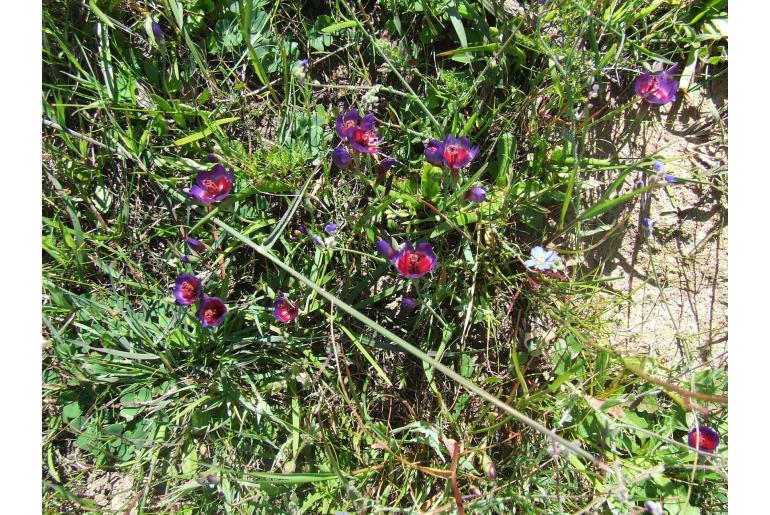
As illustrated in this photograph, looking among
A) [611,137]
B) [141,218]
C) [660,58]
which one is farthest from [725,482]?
[141,218]

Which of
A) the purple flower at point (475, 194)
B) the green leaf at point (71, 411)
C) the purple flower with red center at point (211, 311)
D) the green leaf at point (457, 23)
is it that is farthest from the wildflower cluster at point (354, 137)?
the green leaf at point (71, 411)

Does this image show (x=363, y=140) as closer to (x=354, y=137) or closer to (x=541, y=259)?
(x=354, y=137)

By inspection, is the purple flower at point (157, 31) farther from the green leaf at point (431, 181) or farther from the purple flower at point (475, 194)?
the purple flower at point (475, 194)

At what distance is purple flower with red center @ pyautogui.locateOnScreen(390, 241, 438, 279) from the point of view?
6.09 ft

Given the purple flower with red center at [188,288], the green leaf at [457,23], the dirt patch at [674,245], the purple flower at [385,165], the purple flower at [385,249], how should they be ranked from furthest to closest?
the dirt patch at [674,245], the green leaf at [457,23], the purple flower with red center at [188,288], the purple flower at [385,165], the purple flower at [385,249]

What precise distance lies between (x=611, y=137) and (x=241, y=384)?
1806 mm

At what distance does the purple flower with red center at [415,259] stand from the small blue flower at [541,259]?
0.39 m

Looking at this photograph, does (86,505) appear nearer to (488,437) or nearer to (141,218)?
(141,218)

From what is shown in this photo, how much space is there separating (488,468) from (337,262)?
3.10 feet

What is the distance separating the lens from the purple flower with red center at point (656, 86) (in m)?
2.09

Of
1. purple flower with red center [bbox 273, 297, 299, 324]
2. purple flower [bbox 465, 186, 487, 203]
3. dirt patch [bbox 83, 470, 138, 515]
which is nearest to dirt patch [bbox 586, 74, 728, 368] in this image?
purple flower [bbox 465, 186, 487, 203]

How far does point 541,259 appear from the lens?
6.67 ft

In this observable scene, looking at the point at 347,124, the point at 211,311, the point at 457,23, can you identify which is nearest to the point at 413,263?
the point at 347,124

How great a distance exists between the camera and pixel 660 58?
7.13 ft
